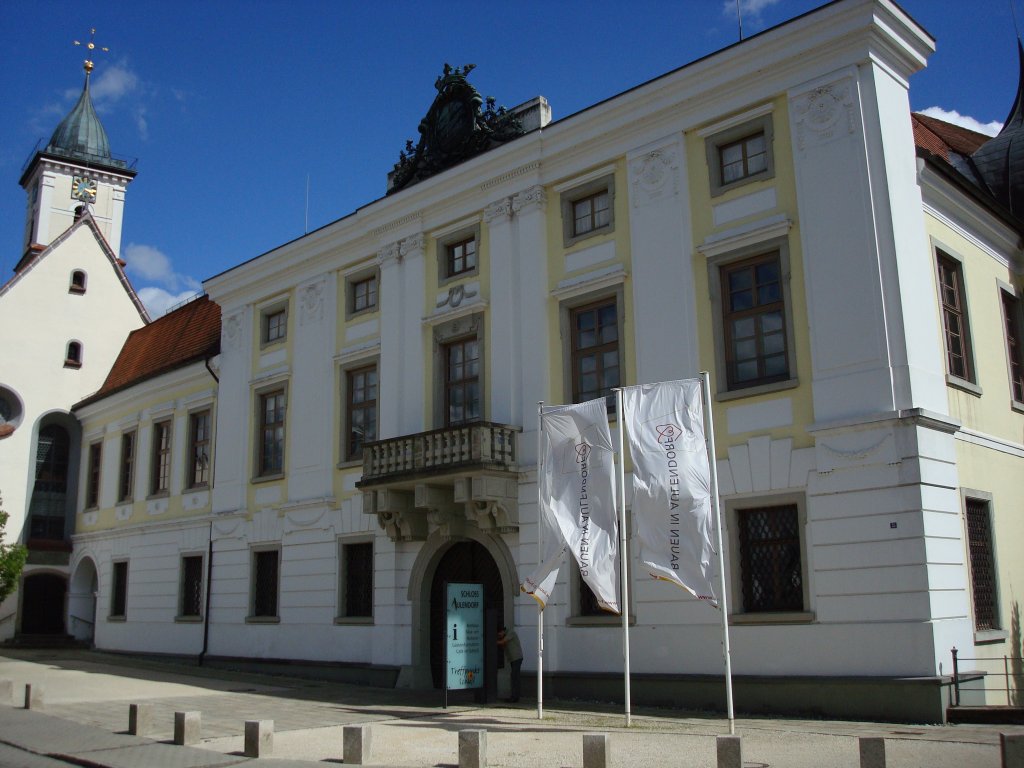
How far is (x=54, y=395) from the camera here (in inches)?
1412

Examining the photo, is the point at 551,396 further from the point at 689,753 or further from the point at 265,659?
the point at 265,659

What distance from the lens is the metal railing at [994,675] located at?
13953mm

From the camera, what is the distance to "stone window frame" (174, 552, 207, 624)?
2684cm

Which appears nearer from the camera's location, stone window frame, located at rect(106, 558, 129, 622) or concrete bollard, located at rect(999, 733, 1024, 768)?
concrete bollard, located at rect(999, 733, 1024, 768)

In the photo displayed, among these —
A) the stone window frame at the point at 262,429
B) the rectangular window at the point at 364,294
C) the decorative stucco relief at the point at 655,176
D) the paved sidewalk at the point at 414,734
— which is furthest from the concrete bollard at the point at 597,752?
the stone window frame at the point at 262,429

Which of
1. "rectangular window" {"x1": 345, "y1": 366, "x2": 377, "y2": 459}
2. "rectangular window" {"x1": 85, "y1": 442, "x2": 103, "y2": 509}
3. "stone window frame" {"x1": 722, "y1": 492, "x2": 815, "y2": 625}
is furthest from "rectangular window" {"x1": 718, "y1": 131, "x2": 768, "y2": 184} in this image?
"rectangular window" {"x1": 85, "y1": 442, "x2": 103, "y2": 509}

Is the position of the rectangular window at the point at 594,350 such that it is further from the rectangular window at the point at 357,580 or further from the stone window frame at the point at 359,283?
the rectangular window at the point at 357,580

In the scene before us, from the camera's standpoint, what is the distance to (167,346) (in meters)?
33.1

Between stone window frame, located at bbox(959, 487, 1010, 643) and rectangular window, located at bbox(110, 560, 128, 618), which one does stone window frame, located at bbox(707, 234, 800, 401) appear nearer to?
stone window frame, located at bbox(959, 487, 1010, 643)

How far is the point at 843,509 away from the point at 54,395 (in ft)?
98.2

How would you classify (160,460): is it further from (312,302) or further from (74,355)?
(312,302)

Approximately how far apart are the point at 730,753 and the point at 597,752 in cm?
127

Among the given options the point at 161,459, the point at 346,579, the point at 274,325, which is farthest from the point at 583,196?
the point at 161,459

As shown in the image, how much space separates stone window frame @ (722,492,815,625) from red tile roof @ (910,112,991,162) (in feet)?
23.5
